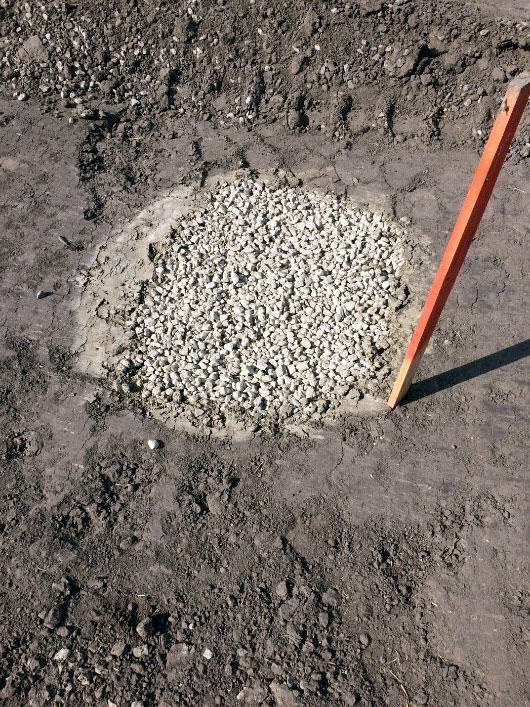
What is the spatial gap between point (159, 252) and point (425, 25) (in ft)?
14.7

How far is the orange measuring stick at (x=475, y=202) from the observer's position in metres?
3.47

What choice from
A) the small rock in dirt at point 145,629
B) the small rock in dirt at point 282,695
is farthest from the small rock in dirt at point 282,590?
the small rock in dirt at point 145,629

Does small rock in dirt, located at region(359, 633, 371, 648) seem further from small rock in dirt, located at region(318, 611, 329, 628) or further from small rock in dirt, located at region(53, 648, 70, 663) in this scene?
small rock in dirt, located at region(53, 648, 70, 663)

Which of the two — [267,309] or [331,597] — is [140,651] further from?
[267,309]

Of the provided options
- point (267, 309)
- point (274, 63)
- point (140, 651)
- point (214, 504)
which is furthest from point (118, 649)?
point (274, 63)

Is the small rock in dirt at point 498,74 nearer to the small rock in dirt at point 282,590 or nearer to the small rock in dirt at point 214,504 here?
the small rock in dirt at point 214,504

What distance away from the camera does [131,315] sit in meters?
6.38

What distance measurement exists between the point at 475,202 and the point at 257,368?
261 centimetres

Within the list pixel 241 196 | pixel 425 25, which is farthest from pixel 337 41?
pixel 241 196

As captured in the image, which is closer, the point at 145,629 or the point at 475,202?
the point at 475,202

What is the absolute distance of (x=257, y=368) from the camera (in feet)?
19.2

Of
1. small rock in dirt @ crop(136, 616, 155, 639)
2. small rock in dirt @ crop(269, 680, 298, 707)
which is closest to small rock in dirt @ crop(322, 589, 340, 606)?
small rock in dirt @ crop(269, 680, 298, 707)

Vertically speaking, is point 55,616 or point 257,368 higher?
point 257,368

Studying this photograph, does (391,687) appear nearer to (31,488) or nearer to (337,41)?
(31,488)
